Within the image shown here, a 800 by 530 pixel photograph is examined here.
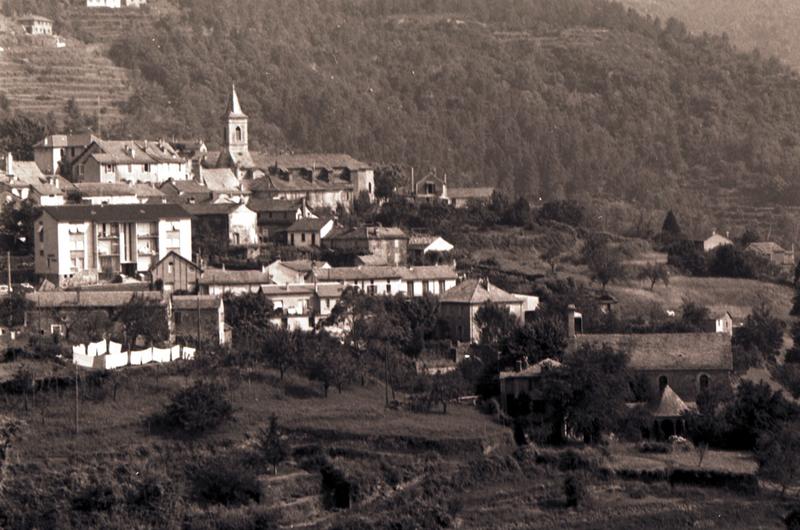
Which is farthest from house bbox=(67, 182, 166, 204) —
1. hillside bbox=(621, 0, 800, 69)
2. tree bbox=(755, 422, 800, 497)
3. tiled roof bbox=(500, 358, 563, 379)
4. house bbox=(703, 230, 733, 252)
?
hillside bbox=(621, 0, 800, 69)

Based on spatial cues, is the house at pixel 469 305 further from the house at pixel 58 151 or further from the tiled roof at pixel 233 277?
the house at pixel 58 151

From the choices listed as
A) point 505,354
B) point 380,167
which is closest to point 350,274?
point 505,354

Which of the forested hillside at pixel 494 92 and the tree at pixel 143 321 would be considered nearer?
the tree at pixel 143 321

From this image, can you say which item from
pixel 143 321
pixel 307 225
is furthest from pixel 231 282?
pixel 307 225

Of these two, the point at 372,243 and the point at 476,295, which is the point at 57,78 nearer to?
the point at 372,243

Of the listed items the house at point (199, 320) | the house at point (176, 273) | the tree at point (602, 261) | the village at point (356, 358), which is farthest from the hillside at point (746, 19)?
the house at point (199, 320)

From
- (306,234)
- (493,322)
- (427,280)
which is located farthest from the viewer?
(306,234)
